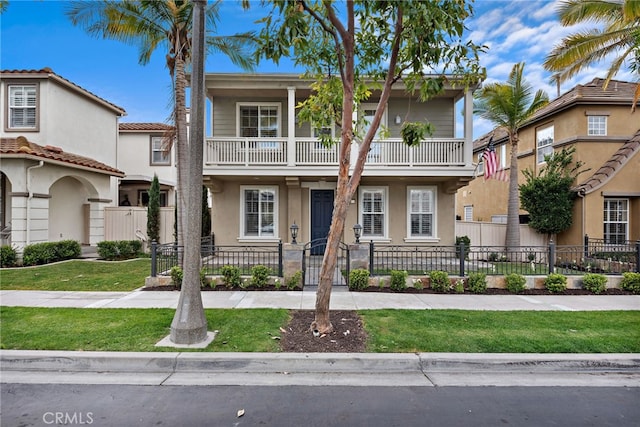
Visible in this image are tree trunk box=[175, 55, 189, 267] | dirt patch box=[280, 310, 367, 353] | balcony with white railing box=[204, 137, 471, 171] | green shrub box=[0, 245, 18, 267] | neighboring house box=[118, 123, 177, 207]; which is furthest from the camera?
neighboring house box=[118, 123, 177, 207]

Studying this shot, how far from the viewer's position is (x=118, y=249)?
43.0 feet

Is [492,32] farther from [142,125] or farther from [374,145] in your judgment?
[142,125]

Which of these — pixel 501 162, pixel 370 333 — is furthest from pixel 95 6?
pixel 501 162

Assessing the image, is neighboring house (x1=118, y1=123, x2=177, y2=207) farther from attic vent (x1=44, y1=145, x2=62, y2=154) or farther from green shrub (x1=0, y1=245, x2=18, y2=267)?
green shrub (x1=0, y1=245, x2=18, y2=267)

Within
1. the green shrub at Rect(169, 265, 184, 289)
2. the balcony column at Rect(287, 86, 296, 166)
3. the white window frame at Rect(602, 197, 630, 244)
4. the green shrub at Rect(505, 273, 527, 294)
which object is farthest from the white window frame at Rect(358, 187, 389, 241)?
the white window frame at Rect(602, 197, 630, 244)

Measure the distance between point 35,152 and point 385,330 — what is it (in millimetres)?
13393

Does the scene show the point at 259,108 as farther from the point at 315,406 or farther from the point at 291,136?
the point at 315,406

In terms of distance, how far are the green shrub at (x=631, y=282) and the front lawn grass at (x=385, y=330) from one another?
236 centimetres

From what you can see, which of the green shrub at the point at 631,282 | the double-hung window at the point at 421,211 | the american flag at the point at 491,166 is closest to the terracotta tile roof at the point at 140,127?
the double-hung window at the point at 421,211

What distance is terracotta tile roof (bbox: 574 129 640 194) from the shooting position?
13.1m

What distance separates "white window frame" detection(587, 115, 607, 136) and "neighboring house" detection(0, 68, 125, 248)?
22.0 meters

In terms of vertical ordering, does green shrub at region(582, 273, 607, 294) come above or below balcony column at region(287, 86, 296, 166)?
below

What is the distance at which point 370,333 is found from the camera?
5160 mm

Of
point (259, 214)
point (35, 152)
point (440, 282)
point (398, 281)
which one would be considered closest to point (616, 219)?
point (440, 282)
